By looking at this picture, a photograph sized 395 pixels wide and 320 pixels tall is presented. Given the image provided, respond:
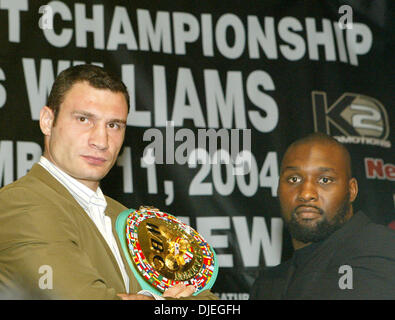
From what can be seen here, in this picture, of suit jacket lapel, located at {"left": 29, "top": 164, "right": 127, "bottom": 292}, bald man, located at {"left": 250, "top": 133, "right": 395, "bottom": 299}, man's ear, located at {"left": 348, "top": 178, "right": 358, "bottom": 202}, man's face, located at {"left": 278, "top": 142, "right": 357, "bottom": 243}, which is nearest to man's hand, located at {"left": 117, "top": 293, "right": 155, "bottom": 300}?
suit jacket lapel, located at {"left": 29, "top": 164, "right": 127, "bottom": 292}

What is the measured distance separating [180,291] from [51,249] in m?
0.39

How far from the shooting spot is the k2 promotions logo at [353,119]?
3338mm

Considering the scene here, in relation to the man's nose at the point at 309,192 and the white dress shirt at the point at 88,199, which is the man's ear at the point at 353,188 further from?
the white dress shirt at the point at 88,199

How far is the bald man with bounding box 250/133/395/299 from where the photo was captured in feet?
8.17

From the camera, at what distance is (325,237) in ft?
9.18

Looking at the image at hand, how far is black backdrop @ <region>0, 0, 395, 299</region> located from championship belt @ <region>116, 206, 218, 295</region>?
1.25 m

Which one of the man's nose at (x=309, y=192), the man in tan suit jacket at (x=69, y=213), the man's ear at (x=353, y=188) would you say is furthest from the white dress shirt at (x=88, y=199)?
the man's ear at (x=353, y=188)

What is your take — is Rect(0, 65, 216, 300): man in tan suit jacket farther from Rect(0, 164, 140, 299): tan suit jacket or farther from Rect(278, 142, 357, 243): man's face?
Rect(278, 142, 357, 243): man's face

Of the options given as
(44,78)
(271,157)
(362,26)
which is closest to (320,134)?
(271,157)

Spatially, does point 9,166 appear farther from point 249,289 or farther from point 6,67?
point 249,289

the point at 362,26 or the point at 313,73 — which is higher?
the point at 362,26

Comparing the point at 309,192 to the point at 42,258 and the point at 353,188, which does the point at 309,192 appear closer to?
the point at 353,188
